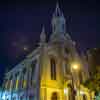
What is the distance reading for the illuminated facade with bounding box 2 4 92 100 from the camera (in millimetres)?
38688

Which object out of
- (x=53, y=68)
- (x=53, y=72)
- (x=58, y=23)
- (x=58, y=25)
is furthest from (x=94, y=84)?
(x=58, y=23)

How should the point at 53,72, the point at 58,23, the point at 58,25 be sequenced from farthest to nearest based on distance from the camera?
the point at 58,23 → the point at 58,25 → the point at 53,72

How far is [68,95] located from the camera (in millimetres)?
41062

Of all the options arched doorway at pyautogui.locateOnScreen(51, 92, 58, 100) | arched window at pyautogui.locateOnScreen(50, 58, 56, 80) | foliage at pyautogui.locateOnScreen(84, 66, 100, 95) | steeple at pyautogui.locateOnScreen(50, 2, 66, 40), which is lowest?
arched doorway at pyautogui.locateOnScreen(51, 92, 58, 100)

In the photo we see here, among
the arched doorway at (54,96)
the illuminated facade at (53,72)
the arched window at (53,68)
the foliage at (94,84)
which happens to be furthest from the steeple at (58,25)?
the arched doorway at (54,96)

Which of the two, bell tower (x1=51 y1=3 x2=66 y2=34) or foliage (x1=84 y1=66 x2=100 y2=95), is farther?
bell tower (x1=51 y1=3 x2=66 y2=34)

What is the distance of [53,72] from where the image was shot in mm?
40625

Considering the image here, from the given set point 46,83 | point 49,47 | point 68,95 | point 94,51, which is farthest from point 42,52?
point 94,51

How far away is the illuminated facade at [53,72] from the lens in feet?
127

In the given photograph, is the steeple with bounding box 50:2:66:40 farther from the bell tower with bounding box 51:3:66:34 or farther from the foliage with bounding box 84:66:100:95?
the foliage with bounding box 84:66:100:95

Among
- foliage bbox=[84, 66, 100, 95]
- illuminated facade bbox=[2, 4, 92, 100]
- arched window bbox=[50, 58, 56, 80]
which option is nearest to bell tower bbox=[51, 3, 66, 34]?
illuminated facade bbox=[2, 4, 92, 100]

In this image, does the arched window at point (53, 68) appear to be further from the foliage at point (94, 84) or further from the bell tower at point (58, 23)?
the bell tower at point (58, 23)

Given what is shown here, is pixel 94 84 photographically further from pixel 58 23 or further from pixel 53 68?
pixel 58 23

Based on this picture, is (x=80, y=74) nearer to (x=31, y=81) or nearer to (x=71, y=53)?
(x=71, y=53)
